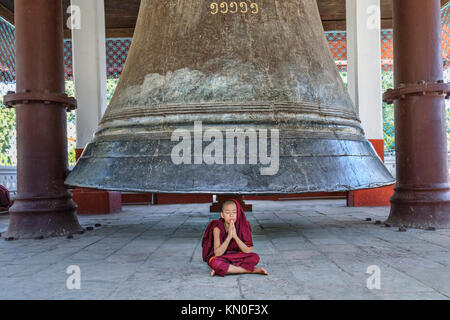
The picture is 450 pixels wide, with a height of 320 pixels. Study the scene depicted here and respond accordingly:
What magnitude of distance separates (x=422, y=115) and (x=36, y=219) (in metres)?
3.49

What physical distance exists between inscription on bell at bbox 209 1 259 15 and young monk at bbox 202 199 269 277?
115 cm

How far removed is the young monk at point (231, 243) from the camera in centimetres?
249

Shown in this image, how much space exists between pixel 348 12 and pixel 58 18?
172 inches

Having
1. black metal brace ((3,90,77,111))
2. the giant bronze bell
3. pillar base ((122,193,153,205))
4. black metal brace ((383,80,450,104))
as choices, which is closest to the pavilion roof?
pillar base ((122,193,153,205))

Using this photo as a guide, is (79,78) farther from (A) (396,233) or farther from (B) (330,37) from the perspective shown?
(B) (330,37)

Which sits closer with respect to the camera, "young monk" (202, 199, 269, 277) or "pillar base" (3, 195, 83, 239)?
"young monk" (202, 199, 269, 277)

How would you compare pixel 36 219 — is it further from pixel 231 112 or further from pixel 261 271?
pixel 261 271

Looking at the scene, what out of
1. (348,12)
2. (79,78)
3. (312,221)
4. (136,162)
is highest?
(348,12)

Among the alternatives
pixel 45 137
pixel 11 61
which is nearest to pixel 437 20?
pixel 45 137

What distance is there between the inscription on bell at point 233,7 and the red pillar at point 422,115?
81.0 inches

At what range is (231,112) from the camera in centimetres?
264

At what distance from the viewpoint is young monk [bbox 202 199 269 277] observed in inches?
98.0

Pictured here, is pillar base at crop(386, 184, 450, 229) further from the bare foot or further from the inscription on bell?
the inscription on bell
